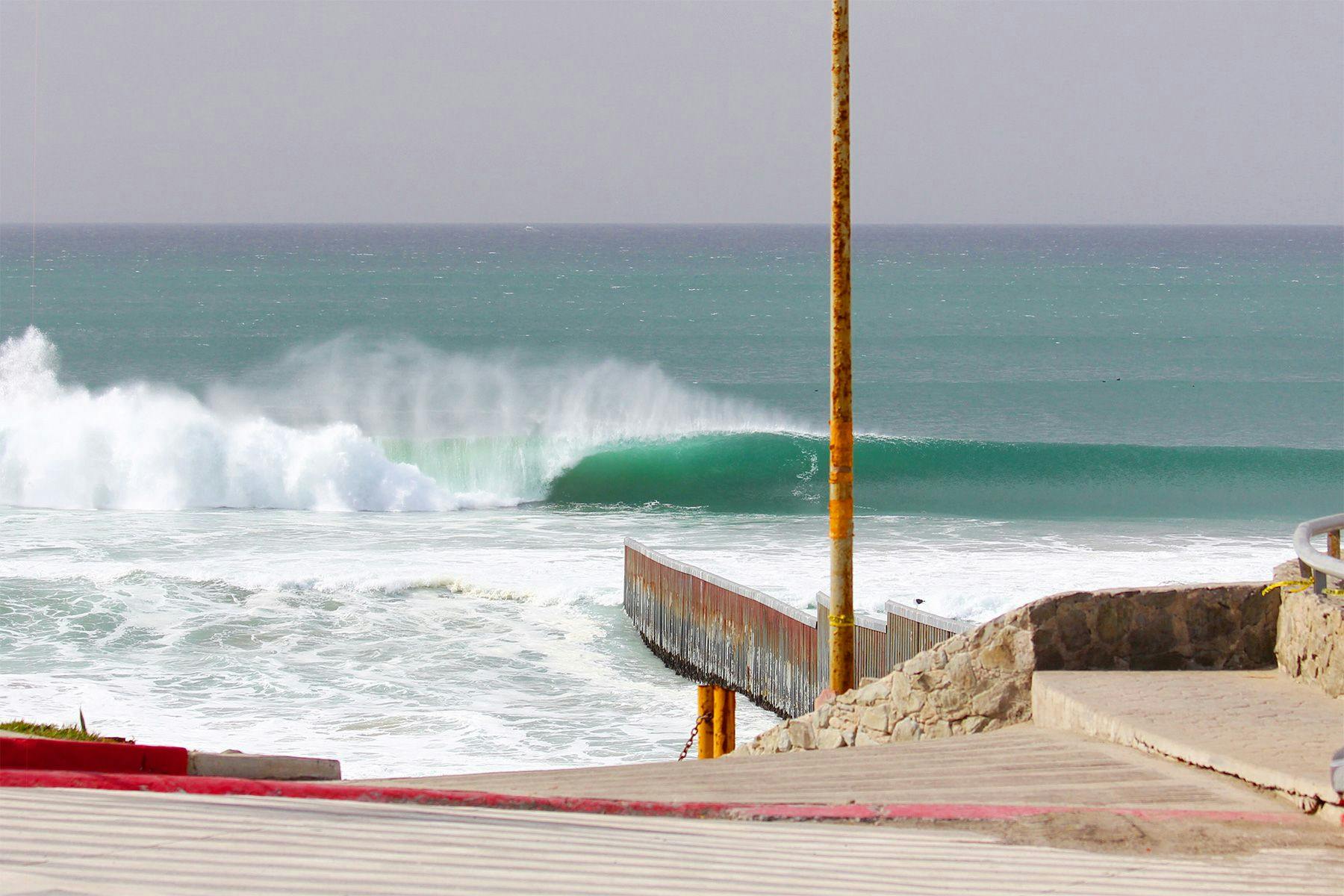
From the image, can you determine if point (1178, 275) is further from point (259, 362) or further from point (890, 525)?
point (890, 525)

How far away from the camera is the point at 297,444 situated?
112 feet

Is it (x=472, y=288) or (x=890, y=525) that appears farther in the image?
(x=472, y=288)

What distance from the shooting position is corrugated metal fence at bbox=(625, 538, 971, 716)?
44.0 ft

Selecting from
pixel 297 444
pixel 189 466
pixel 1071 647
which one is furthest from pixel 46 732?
pixel 297 444

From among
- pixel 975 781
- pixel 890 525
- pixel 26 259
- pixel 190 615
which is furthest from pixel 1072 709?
pixel 26 259

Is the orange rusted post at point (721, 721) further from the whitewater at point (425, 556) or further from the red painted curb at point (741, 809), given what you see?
the red painted curb at point (741, 809)

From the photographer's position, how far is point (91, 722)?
14625 mm

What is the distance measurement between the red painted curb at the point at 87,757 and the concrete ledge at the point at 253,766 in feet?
0.46

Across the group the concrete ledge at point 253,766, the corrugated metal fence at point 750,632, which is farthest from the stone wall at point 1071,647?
the concrete ledge at point 253,766

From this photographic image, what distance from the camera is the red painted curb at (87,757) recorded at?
6180 mm

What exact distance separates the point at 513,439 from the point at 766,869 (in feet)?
116

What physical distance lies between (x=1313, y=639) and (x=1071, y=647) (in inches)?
54.7

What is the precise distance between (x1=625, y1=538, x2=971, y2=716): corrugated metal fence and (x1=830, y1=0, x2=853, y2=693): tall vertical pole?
7.61ft

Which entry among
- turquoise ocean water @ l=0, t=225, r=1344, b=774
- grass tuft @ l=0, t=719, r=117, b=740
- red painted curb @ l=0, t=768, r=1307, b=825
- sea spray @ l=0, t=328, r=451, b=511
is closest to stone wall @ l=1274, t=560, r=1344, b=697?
red painted curb @ l=0, t=768, r=1307, b=825
